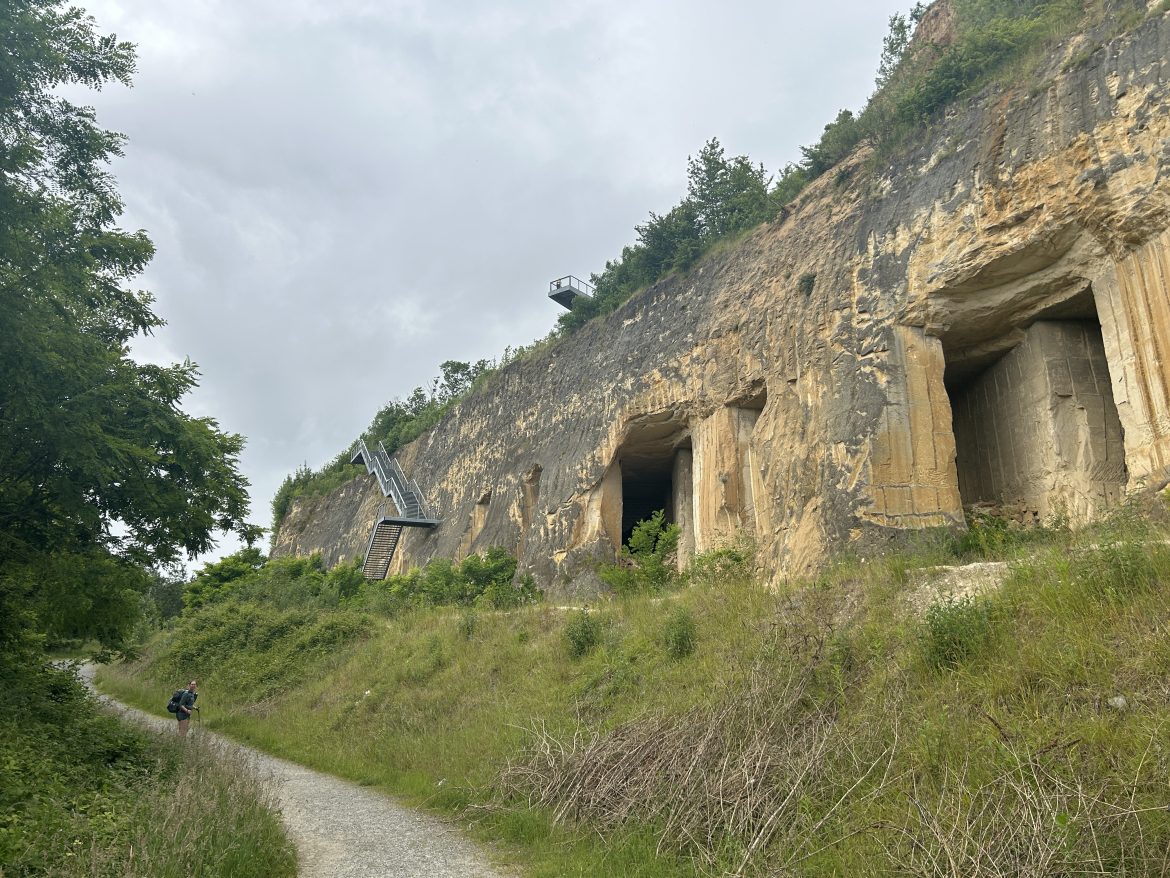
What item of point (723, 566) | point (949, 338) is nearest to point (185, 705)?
point (723, 566)

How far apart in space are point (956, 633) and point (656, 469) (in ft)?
52.3

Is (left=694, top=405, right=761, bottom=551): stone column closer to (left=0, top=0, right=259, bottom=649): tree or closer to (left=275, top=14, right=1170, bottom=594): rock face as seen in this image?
(left=275, top=14, right=1170, bottom=594): rock face

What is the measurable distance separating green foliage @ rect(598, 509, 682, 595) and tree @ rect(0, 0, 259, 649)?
7.91m

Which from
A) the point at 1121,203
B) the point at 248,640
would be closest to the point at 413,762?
the point at 1121,203

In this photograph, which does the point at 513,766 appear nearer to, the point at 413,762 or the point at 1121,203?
the point at 413,762

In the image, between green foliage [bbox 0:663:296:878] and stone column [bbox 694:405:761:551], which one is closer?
green foliage [bbox 0:663:296:878]

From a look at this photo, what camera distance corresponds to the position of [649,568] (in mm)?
15883

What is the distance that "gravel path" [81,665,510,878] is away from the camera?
6.43m

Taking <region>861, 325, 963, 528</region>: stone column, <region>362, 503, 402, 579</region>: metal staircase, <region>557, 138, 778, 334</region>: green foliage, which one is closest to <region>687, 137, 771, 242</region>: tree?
<region>557, 138, 778, 334</region>: green foliage

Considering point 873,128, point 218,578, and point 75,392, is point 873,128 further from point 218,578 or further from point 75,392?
point 218,578

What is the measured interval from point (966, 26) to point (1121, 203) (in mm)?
8191

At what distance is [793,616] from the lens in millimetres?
8336

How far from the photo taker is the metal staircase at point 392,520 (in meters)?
30.0

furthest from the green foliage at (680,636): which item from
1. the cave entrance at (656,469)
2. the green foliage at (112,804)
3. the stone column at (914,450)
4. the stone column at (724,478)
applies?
the cave entrance at (656,469)
